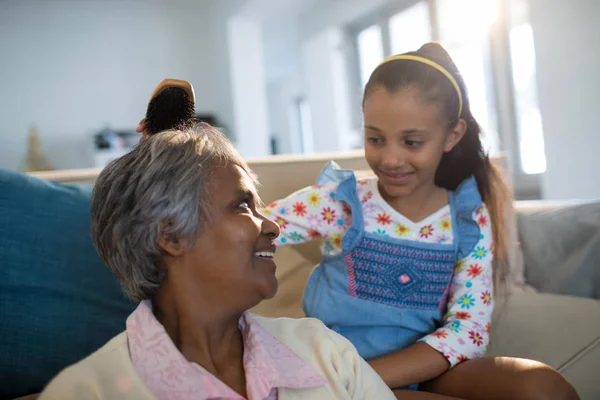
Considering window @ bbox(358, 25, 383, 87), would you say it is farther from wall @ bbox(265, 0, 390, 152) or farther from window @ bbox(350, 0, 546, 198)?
window @ bbox(350, 0, 546, 198)

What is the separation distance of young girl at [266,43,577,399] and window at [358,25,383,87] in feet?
16.5

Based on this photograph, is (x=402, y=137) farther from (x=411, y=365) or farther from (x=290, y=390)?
(x=290, y=390)

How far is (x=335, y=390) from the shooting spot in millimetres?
853

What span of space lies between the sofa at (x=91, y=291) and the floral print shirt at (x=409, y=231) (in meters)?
0.25

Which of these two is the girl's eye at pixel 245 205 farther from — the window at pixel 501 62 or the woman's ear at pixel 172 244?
the window at pixel 501 62

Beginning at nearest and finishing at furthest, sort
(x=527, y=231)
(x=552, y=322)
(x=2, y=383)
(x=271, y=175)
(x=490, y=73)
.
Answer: (x=2, y=383) < (x=552, y=322) < (x=271, y=175) < (x=527, y=231) < (x=490, y=73)

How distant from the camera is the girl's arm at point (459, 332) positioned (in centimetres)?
113

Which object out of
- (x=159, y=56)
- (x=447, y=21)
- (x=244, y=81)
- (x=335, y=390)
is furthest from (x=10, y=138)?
(x=335, y=390)

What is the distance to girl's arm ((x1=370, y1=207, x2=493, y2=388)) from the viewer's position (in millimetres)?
1127

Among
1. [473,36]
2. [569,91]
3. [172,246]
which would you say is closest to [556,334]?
[172,246]

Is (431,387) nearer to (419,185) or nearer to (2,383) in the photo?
(419,185)

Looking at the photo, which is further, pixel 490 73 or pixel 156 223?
pixel 490 73

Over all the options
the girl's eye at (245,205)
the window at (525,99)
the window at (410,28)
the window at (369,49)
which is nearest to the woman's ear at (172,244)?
the girl's eye at (245,205)

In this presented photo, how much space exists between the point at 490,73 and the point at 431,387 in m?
4.55
